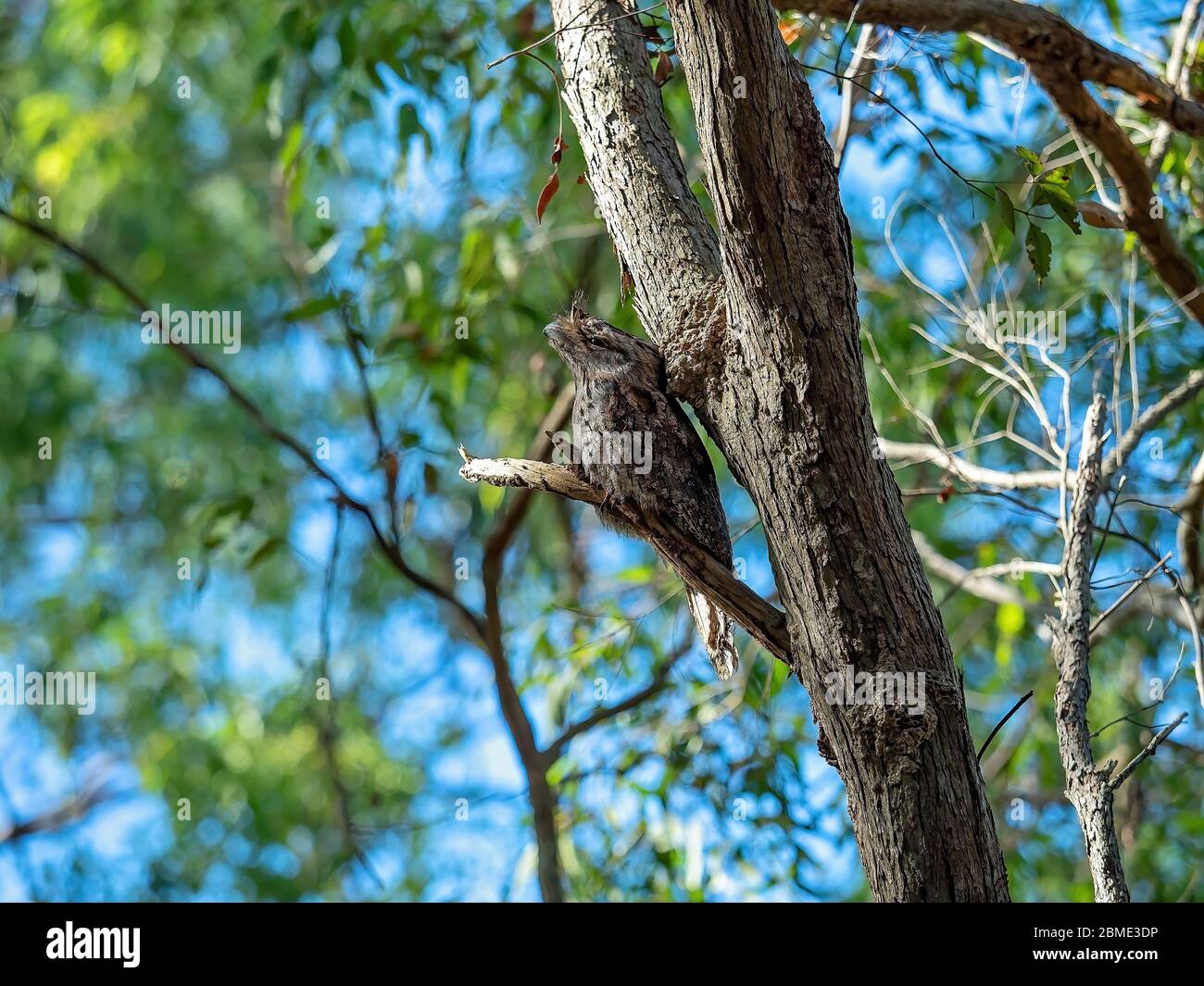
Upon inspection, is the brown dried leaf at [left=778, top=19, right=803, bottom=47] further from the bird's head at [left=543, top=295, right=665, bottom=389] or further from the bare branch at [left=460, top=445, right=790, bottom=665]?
the bare branch at [left=460, top=445, right=790, bottom=665]

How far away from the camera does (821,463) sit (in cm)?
190

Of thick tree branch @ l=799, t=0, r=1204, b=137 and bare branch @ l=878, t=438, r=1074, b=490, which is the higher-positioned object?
thick tree branch @ l=799, t=0, r=1204, b=137

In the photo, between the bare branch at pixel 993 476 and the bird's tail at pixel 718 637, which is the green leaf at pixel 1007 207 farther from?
the bird's tail at pixel 718 637

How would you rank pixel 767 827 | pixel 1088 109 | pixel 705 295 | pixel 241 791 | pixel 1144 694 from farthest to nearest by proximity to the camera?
pixel 241 791, pixel 1144 694, pixel 767 827, pixel 1088 109, pixel 705 295

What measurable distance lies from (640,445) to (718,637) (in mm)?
463

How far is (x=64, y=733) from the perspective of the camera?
8109 millimetres

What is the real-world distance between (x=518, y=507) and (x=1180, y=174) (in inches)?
95.7

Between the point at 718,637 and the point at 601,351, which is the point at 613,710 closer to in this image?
the point at 718,637

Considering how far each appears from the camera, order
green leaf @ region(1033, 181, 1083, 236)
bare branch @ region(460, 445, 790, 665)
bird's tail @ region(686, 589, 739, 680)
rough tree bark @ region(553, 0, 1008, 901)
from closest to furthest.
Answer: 1. rough tree bark @ region(553, 0, 1008, 901)
2. bare branch @ region(460, 445, 790, 665)
3. green leaf @ region(1033, 181, 1083, 236)
4. bird's tail @ region(686, 589, 739, 680)

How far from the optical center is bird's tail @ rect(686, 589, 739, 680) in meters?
2.41

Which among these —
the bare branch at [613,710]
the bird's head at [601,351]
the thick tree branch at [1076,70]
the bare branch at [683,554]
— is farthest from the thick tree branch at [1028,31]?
the bare branch at [613,710]

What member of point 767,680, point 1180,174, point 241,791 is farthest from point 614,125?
point 241,791

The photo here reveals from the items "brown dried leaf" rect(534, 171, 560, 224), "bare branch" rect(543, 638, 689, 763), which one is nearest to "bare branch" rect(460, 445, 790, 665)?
"brown dried leaf" rect(534, 171, 560, 224)
